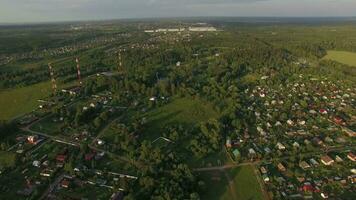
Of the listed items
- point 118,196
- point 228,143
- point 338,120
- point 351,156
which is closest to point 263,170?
point 228,143

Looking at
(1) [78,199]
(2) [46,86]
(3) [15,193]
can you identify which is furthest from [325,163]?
(2) [46,86]

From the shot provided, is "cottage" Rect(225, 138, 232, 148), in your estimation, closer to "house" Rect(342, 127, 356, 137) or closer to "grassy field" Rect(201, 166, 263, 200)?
"grassy field" Rect(201, 166, 263, 200)

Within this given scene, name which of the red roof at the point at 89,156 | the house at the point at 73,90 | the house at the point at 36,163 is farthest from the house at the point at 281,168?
the house at the point at 73,90

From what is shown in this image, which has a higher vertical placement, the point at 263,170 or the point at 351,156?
the point at 351,156

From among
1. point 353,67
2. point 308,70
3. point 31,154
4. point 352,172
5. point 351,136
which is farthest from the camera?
point 353,67

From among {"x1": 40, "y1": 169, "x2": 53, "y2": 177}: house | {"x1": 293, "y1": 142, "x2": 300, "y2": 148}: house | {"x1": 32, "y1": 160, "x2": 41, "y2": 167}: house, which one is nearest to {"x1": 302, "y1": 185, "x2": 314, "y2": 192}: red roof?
{"x1": 293, "y1": 142, "x2": 300, "y2": 148}: house

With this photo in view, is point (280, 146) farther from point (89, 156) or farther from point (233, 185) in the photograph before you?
point (89, 156)

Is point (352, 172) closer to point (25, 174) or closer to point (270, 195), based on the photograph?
point (270, 195)

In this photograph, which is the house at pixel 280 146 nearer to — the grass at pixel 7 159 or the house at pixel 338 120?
the house at pixel 338 120
